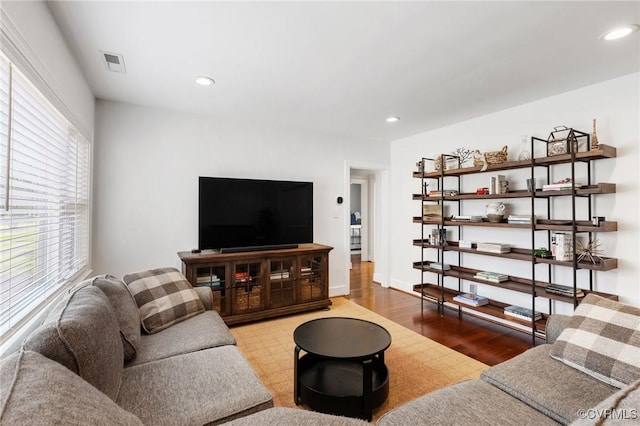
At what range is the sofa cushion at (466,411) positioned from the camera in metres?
1.21

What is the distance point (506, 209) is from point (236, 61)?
10.4ft

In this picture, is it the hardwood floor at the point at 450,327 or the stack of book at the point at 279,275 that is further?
the stack of book at the point at 279,275

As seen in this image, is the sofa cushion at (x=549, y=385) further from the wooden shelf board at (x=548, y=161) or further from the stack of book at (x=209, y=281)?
the stack of book at (x=209, y=281)

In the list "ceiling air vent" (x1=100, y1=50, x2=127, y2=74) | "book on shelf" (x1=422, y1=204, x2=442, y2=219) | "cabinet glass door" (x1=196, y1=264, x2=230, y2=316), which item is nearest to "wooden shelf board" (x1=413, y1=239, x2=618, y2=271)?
"book on shelf" (x1=422, y1=204, x2=442, y2=219)

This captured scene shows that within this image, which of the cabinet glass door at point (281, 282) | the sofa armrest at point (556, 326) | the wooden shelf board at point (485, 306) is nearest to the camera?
the sofa armrest at point (556, 326)

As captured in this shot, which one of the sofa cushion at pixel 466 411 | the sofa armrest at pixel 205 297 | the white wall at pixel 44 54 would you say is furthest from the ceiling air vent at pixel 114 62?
the sofa cushion at pixel 466 411

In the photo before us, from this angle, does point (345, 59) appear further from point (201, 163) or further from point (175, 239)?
point (175, 239)

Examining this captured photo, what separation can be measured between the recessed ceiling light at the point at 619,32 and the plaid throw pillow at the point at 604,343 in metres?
1.72

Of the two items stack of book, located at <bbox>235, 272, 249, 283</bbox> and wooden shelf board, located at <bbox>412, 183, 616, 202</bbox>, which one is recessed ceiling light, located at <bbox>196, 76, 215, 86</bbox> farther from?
wooden shelf board, located at <bbox>412, 183, 616, 202</bbox>

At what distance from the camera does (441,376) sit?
236cm

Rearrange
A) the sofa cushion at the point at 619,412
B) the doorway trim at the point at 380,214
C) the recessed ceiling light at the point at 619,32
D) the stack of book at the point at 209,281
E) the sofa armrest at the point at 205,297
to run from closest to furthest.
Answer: the sofa cushion at the point at 619,412
the recessed ceiling light at the point at 619,32
the sofa armrest at the point at 205,297
the stack of book at the point at 209,281
the doorway trim at the point at 380,214

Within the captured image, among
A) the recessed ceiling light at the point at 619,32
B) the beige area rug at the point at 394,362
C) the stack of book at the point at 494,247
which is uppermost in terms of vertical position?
the recessed ceiling light at the point at 619,32

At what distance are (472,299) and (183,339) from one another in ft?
9.92

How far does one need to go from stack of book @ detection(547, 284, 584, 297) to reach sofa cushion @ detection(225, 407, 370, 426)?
8.31 ft
